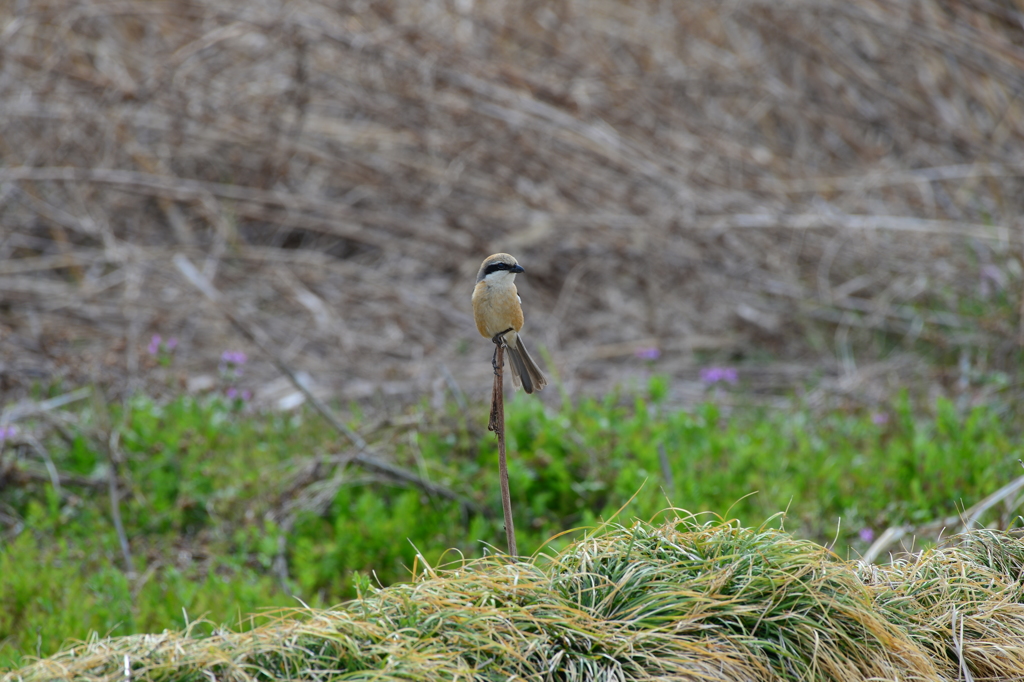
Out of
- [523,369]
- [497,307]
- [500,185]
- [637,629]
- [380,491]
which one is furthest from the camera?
[500,185]

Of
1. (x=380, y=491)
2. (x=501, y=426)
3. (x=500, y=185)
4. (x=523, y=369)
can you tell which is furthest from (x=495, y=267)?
(x=500, y=185)

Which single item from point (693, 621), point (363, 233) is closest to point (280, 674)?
point (693, 621)

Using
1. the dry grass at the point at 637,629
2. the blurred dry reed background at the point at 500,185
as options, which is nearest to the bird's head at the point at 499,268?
the dry grass at the point at 637,629

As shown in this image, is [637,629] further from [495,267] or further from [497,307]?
[495,267]

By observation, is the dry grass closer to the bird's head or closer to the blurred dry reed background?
the bird's head

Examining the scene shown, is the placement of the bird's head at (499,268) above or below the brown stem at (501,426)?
above

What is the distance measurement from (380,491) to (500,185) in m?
3.75

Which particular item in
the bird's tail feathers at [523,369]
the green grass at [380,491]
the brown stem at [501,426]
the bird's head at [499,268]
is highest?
the bird's head at [499,268]

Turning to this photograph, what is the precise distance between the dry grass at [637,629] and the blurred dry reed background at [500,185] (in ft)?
12.2

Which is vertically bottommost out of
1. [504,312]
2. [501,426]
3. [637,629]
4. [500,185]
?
[500,185]

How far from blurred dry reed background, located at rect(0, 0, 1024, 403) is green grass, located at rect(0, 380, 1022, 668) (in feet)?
3.94

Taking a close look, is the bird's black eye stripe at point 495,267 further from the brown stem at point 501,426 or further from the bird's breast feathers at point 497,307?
the brown stem at point 501,426

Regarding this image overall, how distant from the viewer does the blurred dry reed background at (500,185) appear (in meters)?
6.31

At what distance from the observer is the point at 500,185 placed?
736cm
